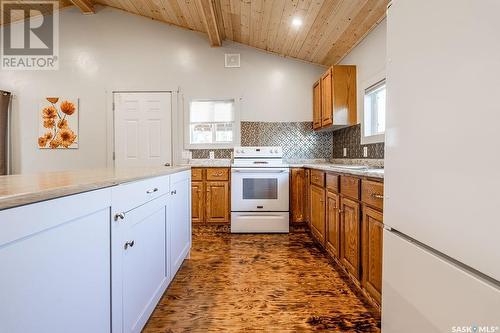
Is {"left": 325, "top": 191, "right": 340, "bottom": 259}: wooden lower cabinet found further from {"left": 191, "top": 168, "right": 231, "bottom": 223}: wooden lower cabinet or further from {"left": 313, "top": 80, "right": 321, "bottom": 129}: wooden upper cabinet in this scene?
{"left": 313, "top": 80, "right": 321, "bottom": 129}: wooden upper cabinet

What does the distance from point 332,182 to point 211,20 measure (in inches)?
99.6

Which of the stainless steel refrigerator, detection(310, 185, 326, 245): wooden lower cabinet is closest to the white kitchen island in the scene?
detection(310, 185, 326, 245): wooden lower cabinet

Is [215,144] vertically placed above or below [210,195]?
above

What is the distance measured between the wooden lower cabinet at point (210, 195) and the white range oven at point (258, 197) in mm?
175

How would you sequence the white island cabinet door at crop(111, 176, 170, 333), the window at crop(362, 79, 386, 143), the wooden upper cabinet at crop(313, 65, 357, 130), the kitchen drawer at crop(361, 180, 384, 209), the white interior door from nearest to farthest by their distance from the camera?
the white island cabinet door at crop(111, 176, 170, 333) < the kitchen drawer at crop(361, 180, 384, 209) < the window at crop(362, 79, 386, 143) < the wooden upper cabinet at crop(313, 65, 357, 130) < the white interior door

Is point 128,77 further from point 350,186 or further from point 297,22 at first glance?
point 350,186

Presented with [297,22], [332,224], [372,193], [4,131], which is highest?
[297,22]

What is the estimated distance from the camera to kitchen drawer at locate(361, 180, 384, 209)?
1.55 meters

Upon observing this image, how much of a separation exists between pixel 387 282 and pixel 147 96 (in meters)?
4.26

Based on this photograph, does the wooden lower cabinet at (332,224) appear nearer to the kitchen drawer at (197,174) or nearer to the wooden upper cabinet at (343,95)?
the wooden upper cabinet at (343,95)

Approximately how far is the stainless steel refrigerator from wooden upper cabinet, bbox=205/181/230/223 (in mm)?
3343

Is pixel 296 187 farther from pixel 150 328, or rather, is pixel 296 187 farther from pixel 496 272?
pixel 496 272

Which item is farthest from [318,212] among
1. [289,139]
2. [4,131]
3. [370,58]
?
[4,131]

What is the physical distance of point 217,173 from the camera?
3773 millimetres
